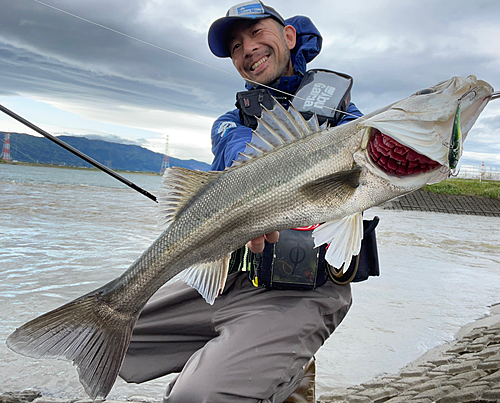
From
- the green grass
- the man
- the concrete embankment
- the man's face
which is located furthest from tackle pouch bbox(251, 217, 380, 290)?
the green grass

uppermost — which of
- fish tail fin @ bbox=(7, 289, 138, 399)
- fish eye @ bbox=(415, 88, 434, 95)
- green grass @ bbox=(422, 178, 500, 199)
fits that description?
green grass @ bbox=(422, 178, 500, 199)

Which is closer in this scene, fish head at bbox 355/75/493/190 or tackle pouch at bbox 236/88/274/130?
fish head at bbox 355/75/493/190

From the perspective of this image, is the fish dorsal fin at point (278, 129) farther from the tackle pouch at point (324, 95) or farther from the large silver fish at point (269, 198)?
the tackle pouch at point (324, 95)

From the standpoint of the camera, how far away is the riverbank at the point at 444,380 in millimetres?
2789

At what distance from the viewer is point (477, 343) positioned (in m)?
4.32

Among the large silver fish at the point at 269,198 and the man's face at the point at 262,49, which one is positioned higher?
the man's face at the point at 262,49

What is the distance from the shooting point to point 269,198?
2.05 m

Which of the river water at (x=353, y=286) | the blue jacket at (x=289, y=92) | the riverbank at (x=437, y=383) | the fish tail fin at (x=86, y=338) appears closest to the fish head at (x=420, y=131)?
the blue jacket at (x=289, y=92)

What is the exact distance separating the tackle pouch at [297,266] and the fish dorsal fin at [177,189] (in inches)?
27.2

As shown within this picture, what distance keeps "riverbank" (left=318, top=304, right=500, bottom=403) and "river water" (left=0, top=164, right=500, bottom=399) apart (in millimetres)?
217

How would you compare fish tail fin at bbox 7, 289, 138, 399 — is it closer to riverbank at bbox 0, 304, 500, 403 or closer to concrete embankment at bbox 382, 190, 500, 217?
riverbank at bbox 0, 304, 500, 403

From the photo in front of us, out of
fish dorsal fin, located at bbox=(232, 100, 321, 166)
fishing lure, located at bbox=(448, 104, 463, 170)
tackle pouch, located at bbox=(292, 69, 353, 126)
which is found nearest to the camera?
fishing lure, located at bbox=(448, 104, 463, 170)

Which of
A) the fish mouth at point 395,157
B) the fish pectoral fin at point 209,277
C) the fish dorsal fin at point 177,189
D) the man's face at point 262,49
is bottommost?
the fish pectoral fin at point 209,277

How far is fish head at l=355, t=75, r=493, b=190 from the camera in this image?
173 centimetres
